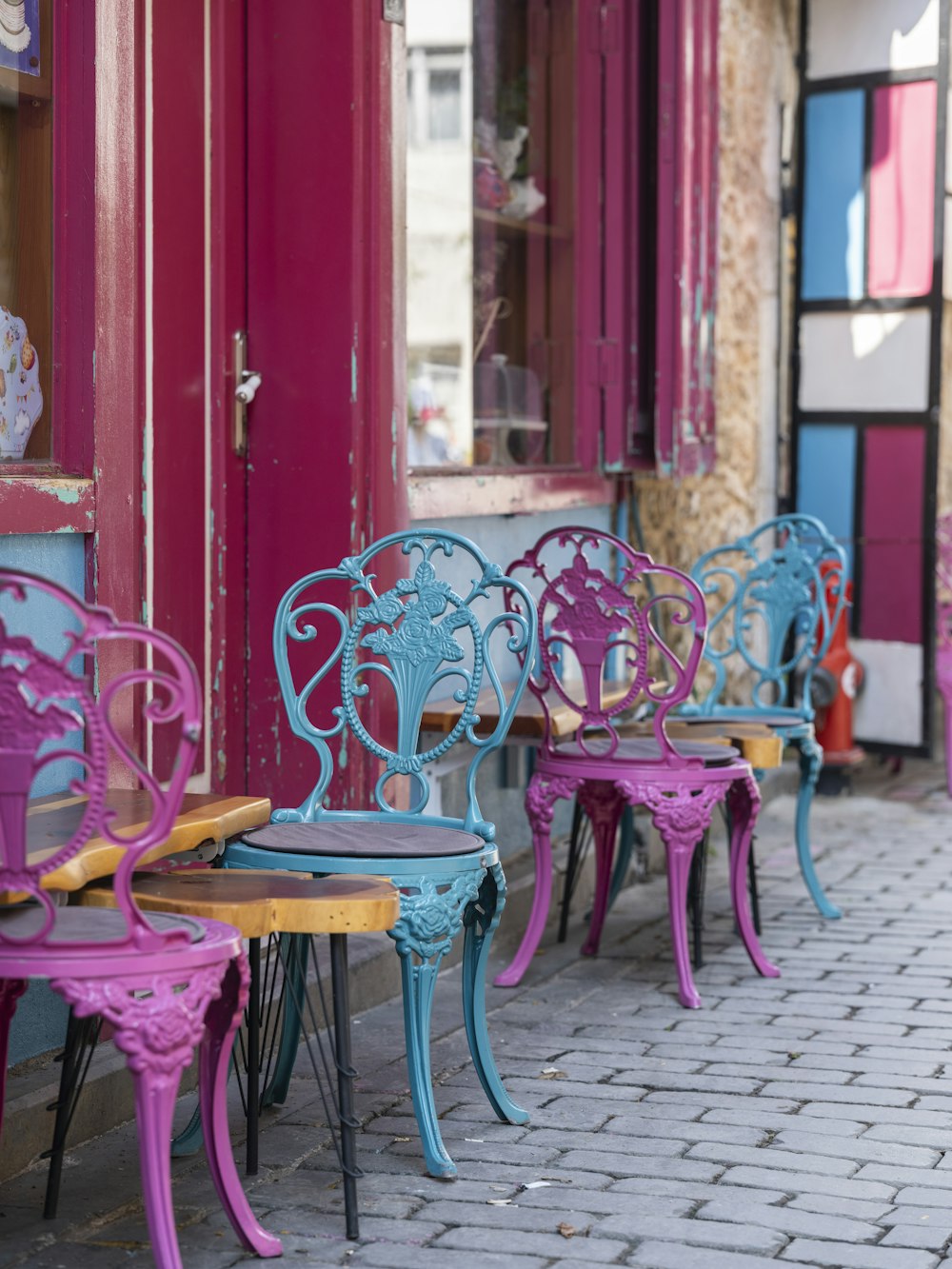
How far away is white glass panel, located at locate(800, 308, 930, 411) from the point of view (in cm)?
776

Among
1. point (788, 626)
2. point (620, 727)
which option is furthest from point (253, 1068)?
point (788, 626)

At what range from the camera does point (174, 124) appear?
4.16 meters

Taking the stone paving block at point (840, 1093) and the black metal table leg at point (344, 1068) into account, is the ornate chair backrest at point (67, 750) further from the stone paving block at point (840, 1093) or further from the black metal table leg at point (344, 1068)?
the stone paving block at point (840, 1093)

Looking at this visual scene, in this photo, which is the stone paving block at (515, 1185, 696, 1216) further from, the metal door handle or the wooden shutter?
the wooden shutter

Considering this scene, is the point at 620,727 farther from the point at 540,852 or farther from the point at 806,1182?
the point at 806,1182

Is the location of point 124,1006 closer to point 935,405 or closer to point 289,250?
point 289,250

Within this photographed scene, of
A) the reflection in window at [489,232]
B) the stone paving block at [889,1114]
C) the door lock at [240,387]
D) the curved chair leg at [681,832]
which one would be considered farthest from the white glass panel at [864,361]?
the stone paving block at [889,1114]

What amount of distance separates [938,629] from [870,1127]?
465cm

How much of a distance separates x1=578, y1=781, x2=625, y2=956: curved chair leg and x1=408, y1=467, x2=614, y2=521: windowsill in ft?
2.79

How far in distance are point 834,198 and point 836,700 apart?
6.74 feet

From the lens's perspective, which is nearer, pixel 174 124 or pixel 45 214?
pixel 45 214

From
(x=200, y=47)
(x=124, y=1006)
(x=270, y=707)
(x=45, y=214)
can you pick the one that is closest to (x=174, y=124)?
(x=200, y=47)

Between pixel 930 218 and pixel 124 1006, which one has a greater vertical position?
pixel 930 218

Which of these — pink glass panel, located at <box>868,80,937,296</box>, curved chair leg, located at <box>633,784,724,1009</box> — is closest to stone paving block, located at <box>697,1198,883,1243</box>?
curved chair leg, located at <box>633,784,724,1009</box>
